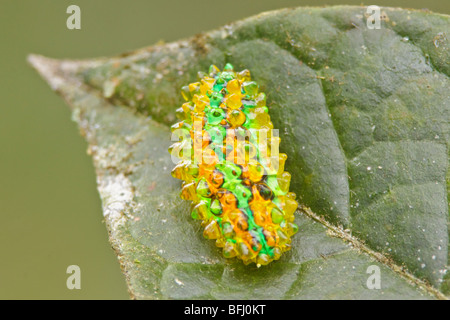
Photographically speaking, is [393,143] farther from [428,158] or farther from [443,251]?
[443,251]

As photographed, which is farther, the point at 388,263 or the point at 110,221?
the point at 110,221

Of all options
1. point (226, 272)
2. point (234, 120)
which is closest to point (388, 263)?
point (226, 272)

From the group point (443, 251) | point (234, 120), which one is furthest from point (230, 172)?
point (443, 251)

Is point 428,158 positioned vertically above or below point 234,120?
below
